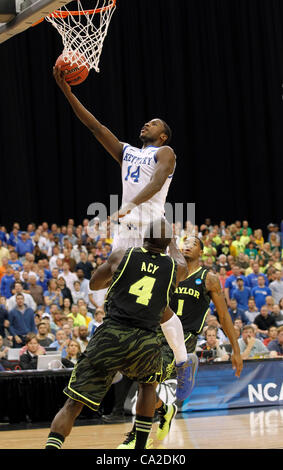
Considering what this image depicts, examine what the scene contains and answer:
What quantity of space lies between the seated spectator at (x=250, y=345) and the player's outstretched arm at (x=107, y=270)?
A: 25.9 feet

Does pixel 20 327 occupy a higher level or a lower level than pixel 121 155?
lower

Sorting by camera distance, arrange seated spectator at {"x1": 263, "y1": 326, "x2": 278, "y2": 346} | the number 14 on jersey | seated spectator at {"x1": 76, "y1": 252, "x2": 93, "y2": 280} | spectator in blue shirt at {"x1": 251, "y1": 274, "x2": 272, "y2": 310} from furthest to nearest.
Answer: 1. seated spectator at {"x1": 76, "y1": 252, "x2": 93, "y2": 280}
2. spectator in blue shirt at {"x1": 251, "y1": 274, "x2": 272, "y2": 310}
3. seated spectator at {"x1": 263, "y1": 326, "x2": 278, "y2": 346}
4. the number 14 on jersey

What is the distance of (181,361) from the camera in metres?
7.05

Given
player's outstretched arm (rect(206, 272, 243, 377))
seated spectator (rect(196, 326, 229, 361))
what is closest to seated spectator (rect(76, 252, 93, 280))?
seated spectator (rect(196, 326, 229, 361))

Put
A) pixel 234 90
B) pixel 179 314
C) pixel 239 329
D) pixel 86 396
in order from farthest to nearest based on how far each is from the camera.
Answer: pixel 234 90
pixel 239 329
pixel 179 314
pixel 86 396

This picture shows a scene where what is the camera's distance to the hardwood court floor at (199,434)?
8273 millimetres

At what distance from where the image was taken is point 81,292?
57.6 ft

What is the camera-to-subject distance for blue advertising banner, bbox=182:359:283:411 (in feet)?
40.1

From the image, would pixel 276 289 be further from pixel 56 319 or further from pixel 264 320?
pixel 56 319

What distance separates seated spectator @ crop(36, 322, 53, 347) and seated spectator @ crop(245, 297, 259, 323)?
4861 mm

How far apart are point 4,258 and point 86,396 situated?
1251 centimetres

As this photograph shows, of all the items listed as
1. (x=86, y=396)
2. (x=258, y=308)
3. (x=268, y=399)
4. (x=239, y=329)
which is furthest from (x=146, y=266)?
(x=258, y=308)

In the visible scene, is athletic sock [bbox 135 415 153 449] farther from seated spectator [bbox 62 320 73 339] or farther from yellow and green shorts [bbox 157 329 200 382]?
seated spectator [bbox 62 320 73 339]
